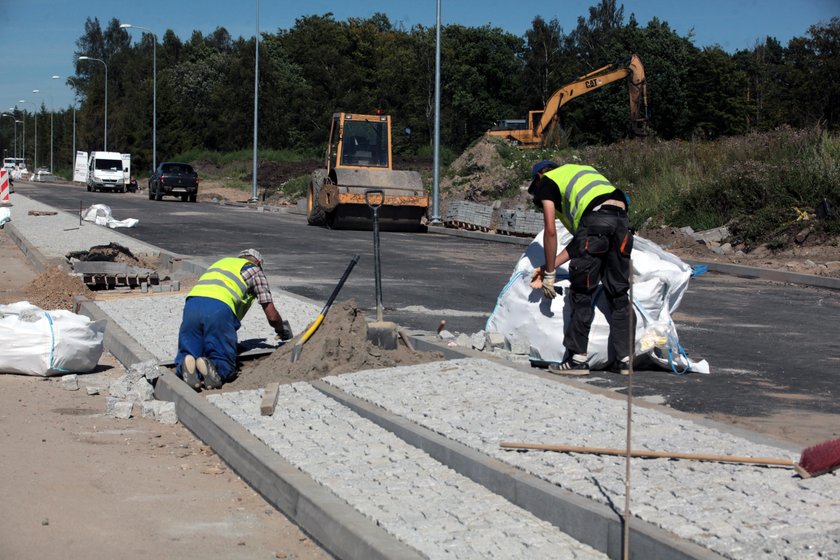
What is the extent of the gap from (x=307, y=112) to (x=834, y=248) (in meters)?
64.7

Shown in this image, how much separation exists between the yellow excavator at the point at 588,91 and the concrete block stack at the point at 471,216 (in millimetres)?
7003

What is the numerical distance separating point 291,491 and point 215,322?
10.7ft

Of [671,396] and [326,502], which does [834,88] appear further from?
[326,502]

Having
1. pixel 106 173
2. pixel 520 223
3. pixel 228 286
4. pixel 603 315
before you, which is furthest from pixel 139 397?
pixel 106 173

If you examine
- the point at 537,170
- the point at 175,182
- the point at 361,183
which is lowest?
the point at 537,170

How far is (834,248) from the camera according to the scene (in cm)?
2011

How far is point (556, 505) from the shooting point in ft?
15.9

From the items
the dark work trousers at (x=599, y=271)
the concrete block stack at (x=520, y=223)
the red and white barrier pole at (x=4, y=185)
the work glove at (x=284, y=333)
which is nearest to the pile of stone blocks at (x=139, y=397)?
the work glove at (x=284, y=333)

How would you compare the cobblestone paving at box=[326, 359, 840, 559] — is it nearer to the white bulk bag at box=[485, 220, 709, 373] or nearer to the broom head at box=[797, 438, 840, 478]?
the broom head at box=[797, 438, 840, 478]

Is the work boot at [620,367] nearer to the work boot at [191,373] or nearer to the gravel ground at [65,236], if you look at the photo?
the work boot at [191,373]

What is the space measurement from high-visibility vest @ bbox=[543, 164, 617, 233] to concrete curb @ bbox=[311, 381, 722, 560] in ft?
10.0

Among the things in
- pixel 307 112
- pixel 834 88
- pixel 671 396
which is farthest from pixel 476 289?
pixel 307 112

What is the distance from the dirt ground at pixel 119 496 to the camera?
16.7 feet

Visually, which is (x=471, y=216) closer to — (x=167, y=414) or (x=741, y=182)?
(x=741, y=182)
